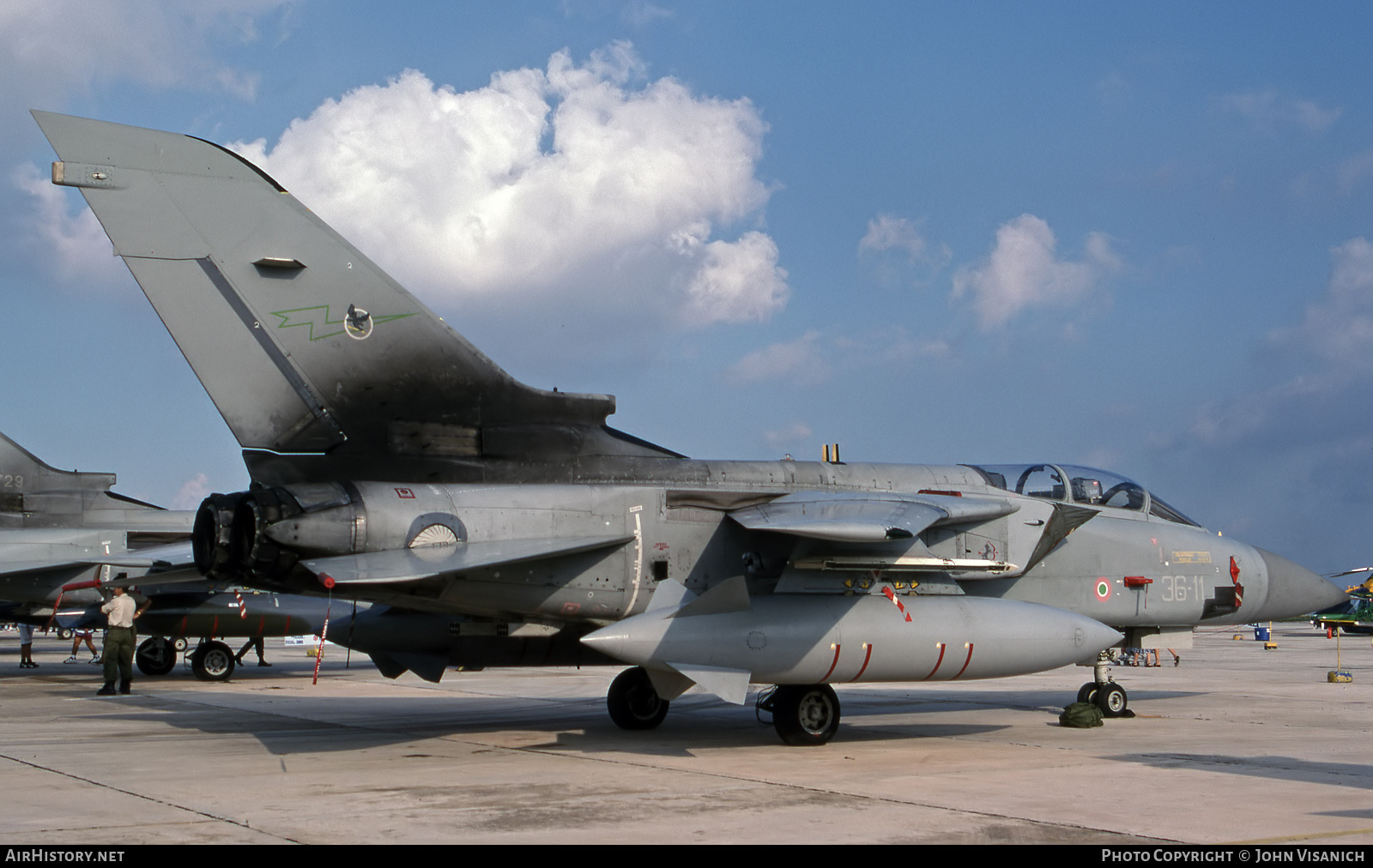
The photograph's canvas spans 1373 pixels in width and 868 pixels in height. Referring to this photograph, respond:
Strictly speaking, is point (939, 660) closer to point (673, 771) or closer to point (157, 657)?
point (673, 771)

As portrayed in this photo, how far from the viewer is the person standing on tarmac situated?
17.3 m

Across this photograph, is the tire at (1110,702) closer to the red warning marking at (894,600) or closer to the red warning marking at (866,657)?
the red warning marking at (894,600)

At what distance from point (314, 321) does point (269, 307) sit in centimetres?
37

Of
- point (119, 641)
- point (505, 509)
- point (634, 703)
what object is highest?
point (505, 509)

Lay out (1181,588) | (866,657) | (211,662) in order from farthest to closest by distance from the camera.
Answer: (211,662), (1181,588), (866,657)

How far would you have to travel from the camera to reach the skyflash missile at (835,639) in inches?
394

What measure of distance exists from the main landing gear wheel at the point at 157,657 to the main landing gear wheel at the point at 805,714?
14.8 metres

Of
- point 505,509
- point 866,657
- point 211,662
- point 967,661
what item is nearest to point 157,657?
point 211,662

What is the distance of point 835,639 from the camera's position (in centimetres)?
Answer: 1062

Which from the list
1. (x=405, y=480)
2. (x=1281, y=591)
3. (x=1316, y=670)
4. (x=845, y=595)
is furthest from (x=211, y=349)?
(x=1316, y=670)

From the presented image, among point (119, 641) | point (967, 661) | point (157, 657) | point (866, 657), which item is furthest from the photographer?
point (157, 657)

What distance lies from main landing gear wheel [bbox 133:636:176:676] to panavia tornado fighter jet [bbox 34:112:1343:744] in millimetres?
11935

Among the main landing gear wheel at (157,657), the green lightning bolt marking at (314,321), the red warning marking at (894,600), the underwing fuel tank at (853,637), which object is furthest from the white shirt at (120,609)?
the red warning marking at (894,600)

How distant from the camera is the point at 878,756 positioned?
10.6 meters
